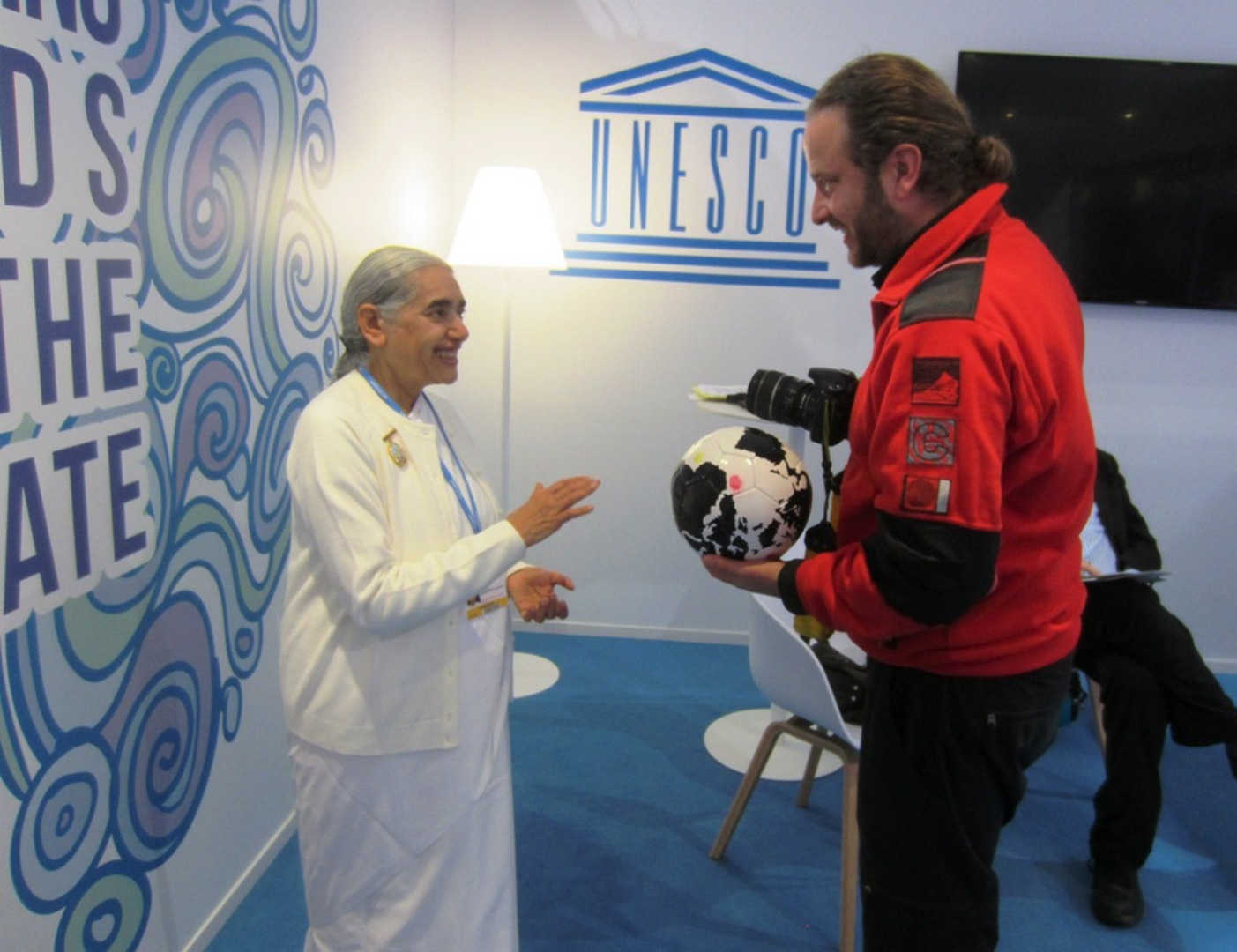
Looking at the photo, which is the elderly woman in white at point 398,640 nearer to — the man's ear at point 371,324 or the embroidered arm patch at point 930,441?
the man's ear at point 371,324

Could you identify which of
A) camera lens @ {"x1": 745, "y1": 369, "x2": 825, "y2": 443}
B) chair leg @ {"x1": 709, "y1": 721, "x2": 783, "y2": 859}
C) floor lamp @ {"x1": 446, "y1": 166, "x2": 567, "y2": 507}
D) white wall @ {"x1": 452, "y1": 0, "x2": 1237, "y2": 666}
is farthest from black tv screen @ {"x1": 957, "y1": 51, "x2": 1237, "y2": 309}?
camera lens @ {"x1": 745, "y1": 369, "x2": 825, "y2": 443}

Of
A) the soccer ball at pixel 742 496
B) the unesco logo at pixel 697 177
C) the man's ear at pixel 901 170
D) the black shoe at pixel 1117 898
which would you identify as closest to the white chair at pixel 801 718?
the soccer ball at pixel 742 496

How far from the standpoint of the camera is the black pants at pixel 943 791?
141 centimetres

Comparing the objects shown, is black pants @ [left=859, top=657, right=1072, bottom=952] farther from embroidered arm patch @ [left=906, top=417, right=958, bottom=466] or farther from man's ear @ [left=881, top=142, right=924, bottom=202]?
man's ear @ [left=881, top=142, right=924, bottom=202]

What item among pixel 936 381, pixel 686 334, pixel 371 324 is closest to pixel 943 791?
pixel 936 381

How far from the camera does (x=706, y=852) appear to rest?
2.57 m

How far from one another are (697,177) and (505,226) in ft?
2.58

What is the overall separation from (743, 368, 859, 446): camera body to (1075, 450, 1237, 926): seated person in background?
4.46 ft

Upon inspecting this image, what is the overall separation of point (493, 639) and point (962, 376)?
3.00 ft

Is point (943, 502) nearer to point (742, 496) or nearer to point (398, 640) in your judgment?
point (742, 496)

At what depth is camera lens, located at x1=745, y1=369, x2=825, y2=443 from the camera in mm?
1636

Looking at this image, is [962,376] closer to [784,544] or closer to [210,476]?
[784,544]

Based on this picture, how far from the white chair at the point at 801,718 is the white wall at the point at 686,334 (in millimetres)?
1388

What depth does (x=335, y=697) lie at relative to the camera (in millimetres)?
1614
